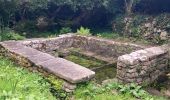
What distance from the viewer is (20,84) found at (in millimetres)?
6188

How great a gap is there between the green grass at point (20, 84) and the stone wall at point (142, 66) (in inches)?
88.7

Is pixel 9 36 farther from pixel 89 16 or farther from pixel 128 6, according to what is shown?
pixel 128 6

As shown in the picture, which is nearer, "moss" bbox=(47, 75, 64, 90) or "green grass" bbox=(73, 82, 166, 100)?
"green grass" bbox=(73, 82, 166, 100)

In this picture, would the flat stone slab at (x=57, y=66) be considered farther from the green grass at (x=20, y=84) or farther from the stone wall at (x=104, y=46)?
the stone wall at (x=104, y=46)

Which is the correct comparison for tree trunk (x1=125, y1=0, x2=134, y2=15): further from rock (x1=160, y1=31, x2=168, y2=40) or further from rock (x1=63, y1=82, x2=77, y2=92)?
rock (x1=63, y1=82, x2=77, y2=92)

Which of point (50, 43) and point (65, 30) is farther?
point (65, 30)

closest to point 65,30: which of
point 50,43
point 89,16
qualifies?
point 89,16

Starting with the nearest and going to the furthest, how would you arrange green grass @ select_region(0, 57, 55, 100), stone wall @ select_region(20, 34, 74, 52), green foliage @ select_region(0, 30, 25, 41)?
green grass @ select_region(0, 57, 55, 100), stone wall @ select_region(20, 34, 74, 52), green foliage @ select_region(0, 30, 25, 41)

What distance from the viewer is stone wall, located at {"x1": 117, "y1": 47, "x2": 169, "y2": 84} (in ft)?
26.7

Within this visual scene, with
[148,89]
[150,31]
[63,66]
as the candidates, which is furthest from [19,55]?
[150,31]

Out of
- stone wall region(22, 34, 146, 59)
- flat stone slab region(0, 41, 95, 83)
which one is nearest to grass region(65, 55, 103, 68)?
stone wall region(22, 34, 146, 59)

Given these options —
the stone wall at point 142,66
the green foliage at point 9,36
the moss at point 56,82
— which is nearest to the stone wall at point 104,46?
the stone wall at point 142,66

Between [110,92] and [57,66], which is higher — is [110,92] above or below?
below

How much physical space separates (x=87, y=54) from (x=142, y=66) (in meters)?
3.20
